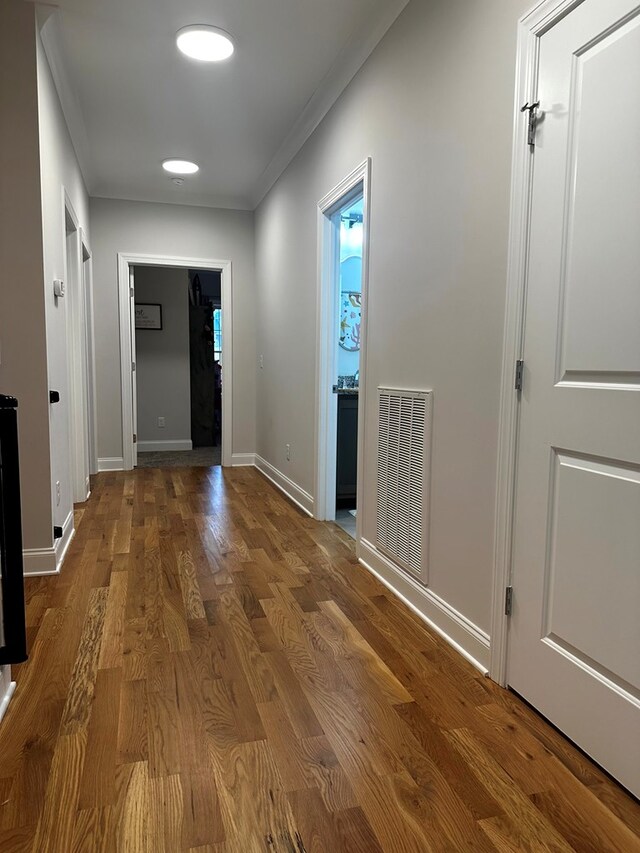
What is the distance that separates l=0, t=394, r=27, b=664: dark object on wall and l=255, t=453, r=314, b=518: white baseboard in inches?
90.4

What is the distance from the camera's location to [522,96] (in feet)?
5.23

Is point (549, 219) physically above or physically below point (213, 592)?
above

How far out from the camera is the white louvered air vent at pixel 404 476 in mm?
2234

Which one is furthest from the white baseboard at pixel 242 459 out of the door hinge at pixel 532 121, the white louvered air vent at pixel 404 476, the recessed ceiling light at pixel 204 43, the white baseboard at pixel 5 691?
the door hinge at pixel 532 121

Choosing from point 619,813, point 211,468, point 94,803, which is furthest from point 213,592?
point 211,468

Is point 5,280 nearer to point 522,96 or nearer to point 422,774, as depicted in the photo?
point 522,96

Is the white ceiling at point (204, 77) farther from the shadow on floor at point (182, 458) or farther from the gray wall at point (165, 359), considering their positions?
the shadow on floor at point (182, 458)

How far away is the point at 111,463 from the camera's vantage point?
5301 millimetres

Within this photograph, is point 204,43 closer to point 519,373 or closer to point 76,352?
point 76,352

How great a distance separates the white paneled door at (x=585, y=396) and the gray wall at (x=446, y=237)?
0.67 ft

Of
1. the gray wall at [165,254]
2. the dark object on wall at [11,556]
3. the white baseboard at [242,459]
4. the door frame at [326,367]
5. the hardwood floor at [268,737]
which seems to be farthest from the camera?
the white baseboard at [242,459]

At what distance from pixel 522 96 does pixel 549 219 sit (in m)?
0.40

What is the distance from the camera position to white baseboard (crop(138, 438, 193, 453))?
661cm

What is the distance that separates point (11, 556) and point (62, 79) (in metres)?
2.76
